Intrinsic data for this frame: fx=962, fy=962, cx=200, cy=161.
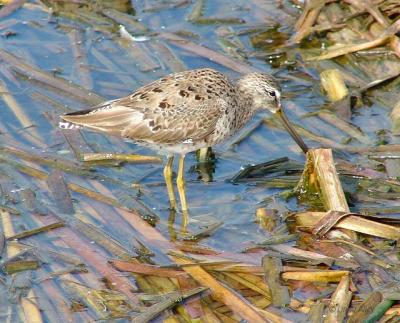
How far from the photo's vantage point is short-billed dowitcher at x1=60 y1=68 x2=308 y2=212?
8336 mm

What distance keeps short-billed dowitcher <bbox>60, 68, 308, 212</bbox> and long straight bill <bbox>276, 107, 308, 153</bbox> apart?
0.66 m

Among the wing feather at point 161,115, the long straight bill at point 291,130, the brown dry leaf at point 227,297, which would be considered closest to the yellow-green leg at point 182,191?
the wing feather at point 161,115

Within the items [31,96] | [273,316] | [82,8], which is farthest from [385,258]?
[82,8]

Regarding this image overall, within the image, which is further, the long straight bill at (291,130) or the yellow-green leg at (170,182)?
the long straight bill at (291,130)

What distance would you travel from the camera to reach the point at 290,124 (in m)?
9.20

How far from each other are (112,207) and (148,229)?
1.40 ft

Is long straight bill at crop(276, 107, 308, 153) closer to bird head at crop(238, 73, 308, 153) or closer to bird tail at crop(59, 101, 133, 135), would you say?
bird head at crop(238, 73, 308, 153)

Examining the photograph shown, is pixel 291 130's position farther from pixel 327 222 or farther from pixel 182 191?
pixel 327 222

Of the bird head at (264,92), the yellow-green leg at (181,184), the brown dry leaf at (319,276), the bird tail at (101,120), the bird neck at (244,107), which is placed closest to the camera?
the brown dry leaf at (319,276)

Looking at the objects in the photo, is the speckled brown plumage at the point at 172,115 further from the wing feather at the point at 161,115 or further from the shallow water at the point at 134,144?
the shallow water at the point at 134,144

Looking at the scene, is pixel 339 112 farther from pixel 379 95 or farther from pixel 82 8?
pixel 82 8

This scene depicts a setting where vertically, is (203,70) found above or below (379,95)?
above

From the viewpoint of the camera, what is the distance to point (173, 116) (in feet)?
27.4

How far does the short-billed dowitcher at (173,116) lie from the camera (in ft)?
27.3
